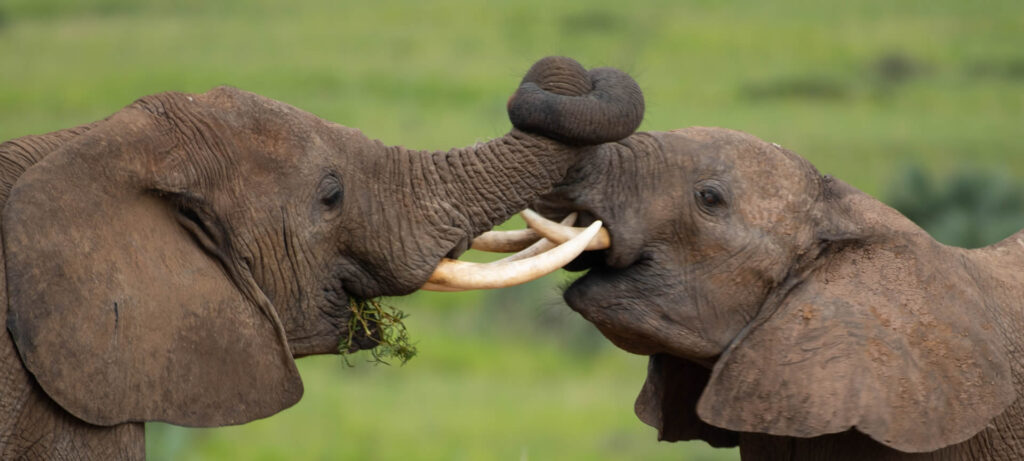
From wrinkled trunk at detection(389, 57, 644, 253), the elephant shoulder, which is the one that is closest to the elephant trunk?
wrinkled trunk at detection(389, 57, 644, 253)

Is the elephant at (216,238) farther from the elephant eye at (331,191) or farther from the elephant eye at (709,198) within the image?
the elephant eye at (709,198)

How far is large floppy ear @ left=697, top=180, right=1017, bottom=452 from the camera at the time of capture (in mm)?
A: 6078

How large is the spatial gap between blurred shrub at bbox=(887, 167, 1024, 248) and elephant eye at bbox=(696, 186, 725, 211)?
8.32 m

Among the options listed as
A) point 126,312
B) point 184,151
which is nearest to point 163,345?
point 126,312

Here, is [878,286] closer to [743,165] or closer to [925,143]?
[743,165]

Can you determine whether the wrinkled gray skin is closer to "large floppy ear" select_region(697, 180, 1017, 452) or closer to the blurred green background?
"large floppy ear" select_region(697, 180, 1017, 452)

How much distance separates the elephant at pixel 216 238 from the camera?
17.5 ft

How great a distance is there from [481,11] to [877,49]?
23.2 feet


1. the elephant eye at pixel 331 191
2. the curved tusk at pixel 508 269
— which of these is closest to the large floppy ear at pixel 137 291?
the elephant eye at pixel 331 191

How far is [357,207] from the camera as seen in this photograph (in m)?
6.09

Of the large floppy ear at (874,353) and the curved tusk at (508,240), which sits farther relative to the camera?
the curved tusk at (508,240)

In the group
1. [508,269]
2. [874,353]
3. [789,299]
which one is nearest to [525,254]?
[508,269]

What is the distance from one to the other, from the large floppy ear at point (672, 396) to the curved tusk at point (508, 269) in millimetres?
935

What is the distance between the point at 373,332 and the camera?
634 centimetres
